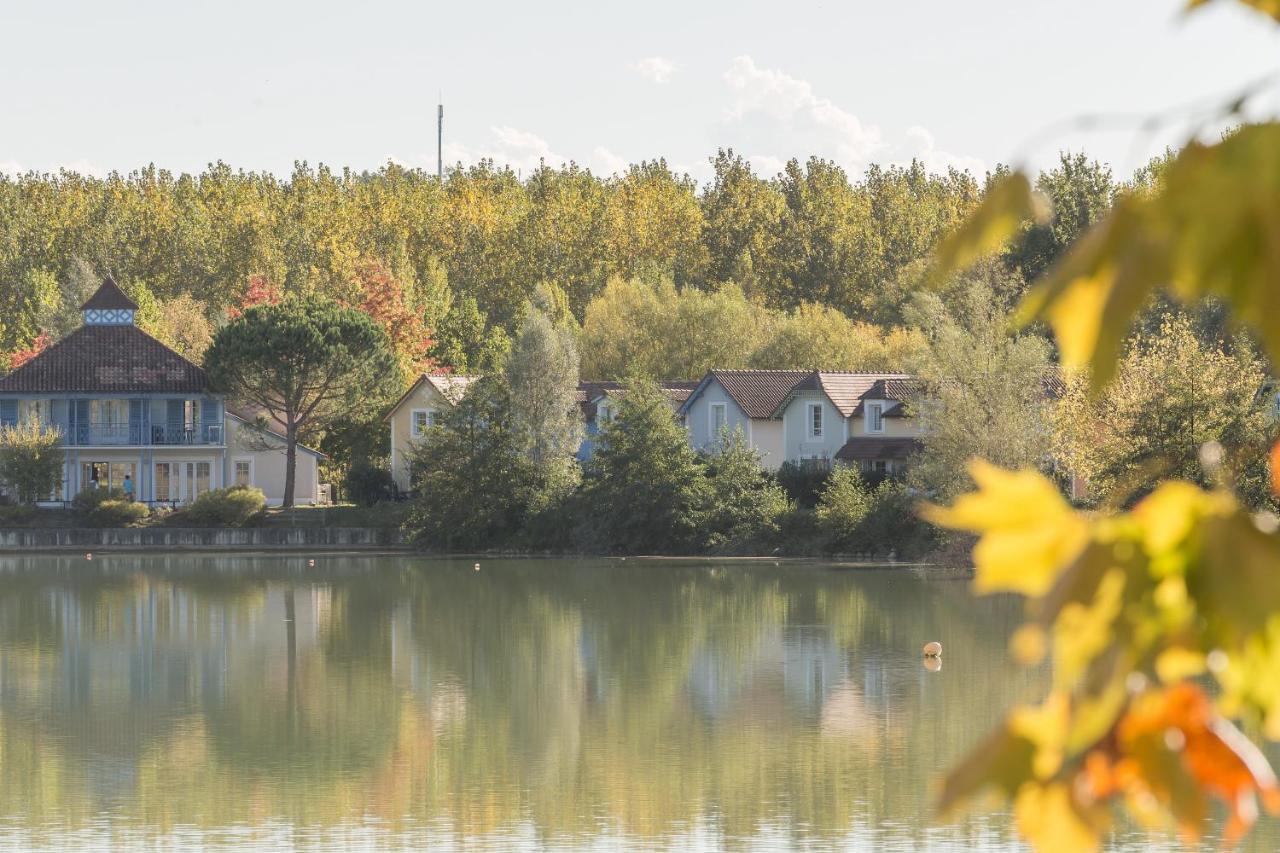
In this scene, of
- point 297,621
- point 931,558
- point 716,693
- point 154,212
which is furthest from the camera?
point 154,212

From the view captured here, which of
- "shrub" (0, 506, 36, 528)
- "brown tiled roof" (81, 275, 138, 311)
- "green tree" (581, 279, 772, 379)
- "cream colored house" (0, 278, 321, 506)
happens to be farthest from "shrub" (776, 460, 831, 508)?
"brown tiled roof" (81, 275, 138, 311)

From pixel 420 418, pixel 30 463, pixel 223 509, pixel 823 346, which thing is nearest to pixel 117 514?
pixel 223 509

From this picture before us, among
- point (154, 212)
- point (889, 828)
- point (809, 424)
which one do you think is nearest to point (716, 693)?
point (889, 828)

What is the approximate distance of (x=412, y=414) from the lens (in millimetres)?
64375

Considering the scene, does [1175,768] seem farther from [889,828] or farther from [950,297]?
[950,297]

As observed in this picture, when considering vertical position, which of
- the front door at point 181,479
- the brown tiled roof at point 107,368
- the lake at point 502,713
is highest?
the brown tiled roof at point 107,368

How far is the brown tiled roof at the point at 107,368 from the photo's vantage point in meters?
63.0

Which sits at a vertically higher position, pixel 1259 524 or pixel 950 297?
pixel 950 297

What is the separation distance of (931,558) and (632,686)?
2157 cm

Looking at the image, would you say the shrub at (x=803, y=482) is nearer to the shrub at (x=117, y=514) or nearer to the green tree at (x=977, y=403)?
the green tree at (x=977, y=403)

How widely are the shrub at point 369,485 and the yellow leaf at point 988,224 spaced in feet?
196

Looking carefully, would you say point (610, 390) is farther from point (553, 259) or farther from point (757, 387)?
point (553, 259)

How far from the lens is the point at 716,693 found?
25.5 m

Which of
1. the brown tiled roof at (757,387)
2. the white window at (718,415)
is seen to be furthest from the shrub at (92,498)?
the brown tiled roof at (757,387)
